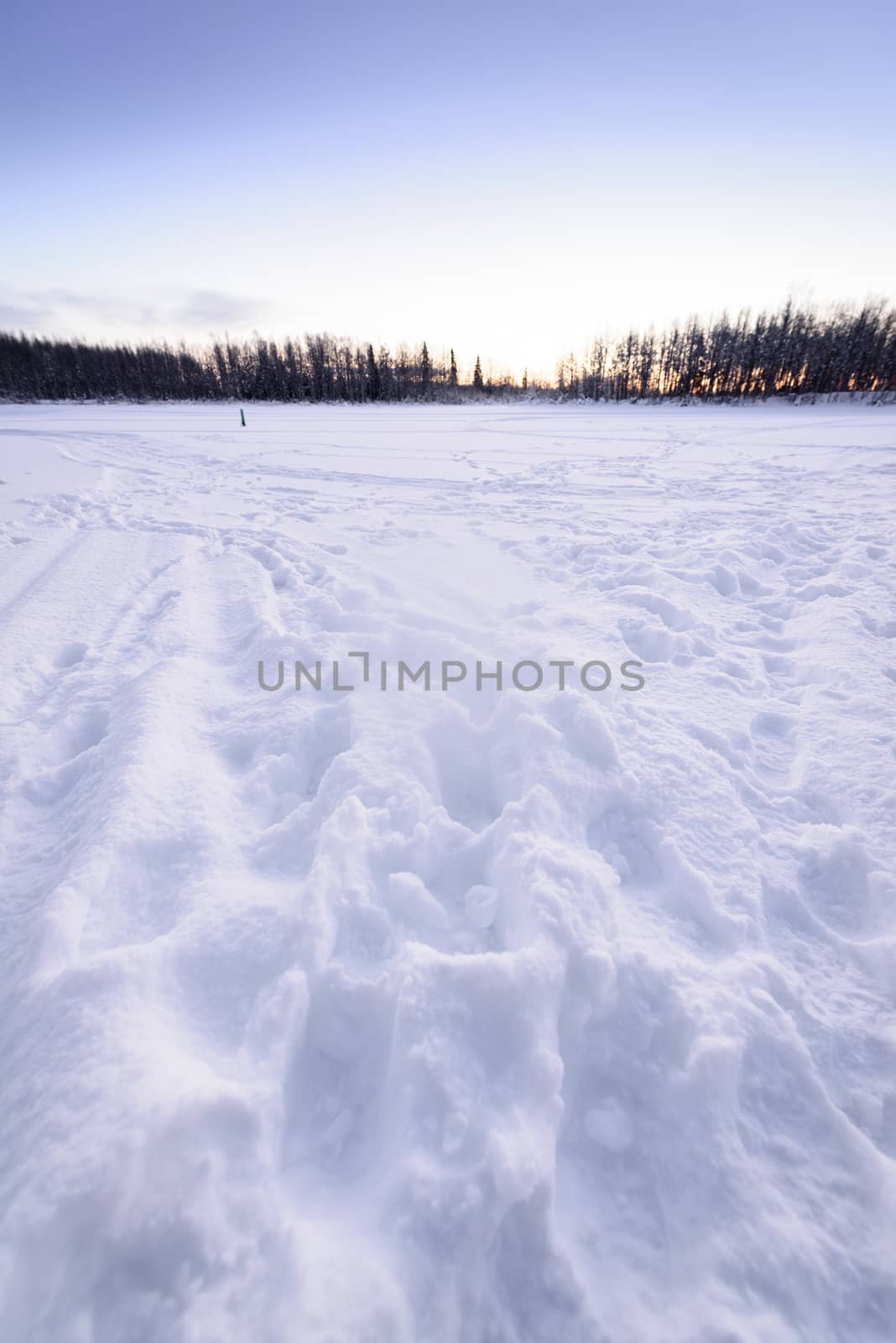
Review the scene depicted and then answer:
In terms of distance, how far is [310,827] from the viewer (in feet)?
6.54

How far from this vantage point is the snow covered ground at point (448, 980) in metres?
1.00

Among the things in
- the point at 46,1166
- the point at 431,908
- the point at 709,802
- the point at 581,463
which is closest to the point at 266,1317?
the point at 46,1166

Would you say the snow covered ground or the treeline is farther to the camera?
the treeline

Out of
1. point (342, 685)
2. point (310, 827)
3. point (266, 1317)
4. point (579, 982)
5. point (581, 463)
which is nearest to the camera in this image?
point (266, 1317)

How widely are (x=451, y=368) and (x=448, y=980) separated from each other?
3069 inches

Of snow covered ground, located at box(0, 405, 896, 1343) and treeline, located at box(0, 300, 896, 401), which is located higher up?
treeline, located at box(0, 300, 896, 401)

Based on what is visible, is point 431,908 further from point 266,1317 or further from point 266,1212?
point 266,1317

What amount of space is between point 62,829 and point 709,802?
2.60m

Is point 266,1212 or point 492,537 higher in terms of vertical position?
point 492,537

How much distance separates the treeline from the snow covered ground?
47.5 meters

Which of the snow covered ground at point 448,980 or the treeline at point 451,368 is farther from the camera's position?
the treeline at point 451,368

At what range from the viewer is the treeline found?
3900 centimetres

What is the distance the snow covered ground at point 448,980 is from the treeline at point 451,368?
156ft

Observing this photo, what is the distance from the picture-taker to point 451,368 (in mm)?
67688
